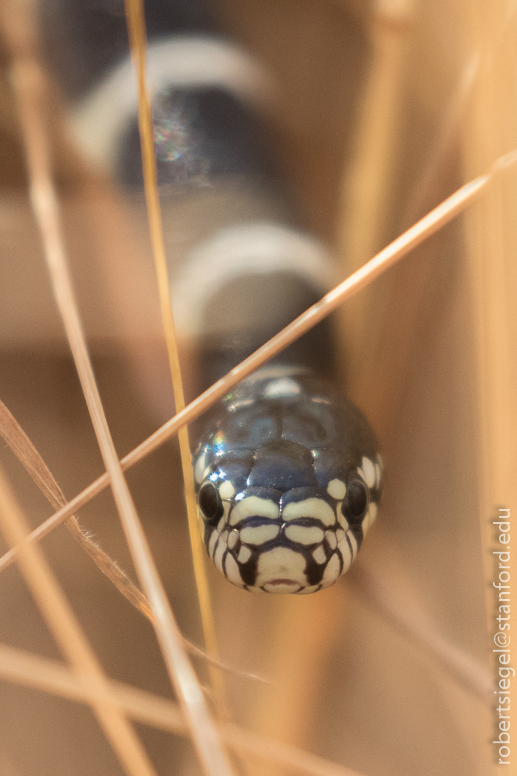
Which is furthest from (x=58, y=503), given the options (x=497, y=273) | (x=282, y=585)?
(x=497, y=273)

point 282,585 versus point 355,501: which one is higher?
point 355,501

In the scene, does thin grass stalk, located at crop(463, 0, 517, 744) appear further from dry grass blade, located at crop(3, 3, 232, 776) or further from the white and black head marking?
dry grass blade, located at crop(3, 3, 232, 776)

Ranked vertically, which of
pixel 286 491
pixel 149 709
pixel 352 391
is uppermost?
pixel 352 391

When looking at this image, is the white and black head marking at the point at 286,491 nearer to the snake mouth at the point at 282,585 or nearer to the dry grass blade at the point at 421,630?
the snake mouth at the point at 282,585

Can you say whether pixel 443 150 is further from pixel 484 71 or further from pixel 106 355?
pixel 106 355

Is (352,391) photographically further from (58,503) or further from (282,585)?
(58,503)

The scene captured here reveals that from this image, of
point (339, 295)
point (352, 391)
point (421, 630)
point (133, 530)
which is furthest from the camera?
point (352, 391)
